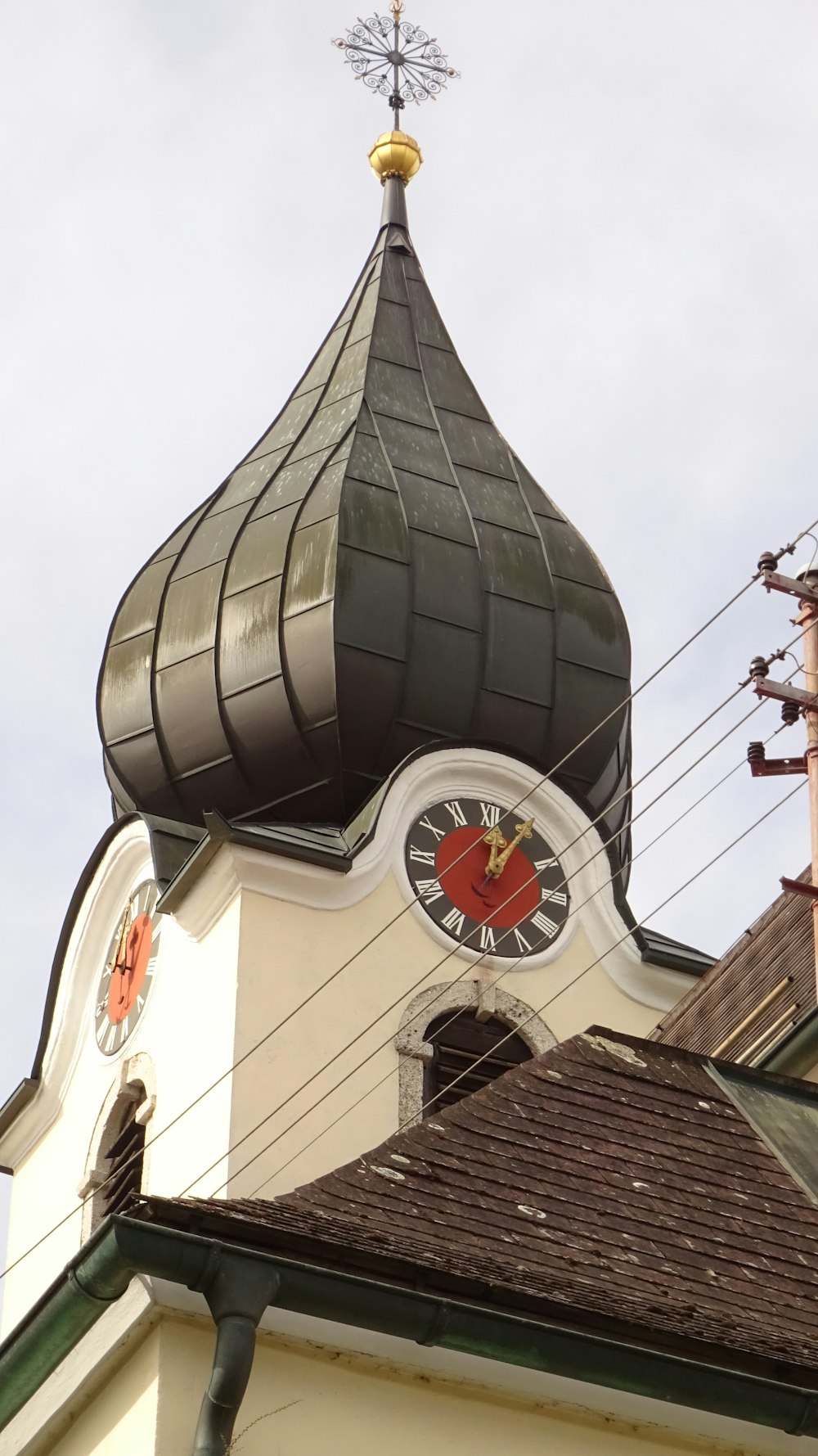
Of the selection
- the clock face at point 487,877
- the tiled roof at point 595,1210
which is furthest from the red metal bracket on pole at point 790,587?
the clock face at point 487,877

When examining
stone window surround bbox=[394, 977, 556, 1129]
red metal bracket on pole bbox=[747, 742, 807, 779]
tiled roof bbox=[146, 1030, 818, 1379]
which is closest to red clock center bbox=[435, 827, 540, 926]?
stone window surround bbox=[394, 977, 556, 1129]

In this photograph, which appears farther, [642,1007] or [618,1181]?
[642,1007]

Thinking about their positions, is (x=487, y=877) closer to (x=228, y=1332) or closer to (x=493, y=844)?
(x=493, y=844)

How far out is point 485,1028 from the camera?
56.0 feet

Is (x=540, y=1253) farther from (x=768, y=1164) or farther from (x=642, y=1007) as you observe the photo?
(x=642, y=1007)

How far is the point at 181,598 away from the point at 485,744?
2349 millimetres

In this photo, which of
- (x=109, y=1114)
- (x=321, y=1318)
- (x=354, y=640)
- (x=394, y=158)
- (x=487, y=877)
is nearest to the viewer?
(x=321, y=1318)

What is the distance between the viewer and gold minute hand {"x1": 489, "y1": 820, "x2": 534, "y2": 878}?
704 inches

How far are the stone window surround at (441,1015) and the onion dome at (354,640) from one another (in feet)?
4.85

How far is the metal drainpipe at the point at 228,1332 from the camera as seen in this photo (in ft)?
24.1

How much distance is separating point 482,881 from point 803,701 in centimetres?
656

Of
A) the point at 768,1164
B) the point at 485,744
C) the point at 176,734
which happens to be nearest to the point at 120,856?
the point at 176,734

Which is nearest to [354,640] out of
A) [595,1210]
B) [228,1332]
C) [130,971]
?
[130,971]

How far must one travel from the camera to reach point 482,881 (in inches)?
704
